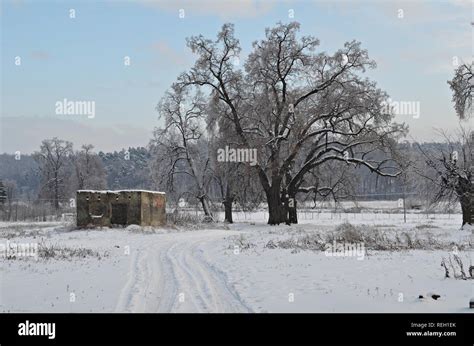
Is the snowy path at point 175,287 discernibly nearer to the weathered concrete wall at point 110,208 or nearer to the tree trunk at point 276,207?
the weathered concrete wall at point 110,208

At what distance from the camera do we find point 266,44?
3994cm

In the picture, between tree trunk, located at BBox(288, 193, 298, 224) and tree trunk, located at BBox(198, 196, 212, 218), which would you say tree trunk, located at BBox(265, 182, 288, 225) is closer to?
tree trunk, located at BBox(288, 193, 298, 224)

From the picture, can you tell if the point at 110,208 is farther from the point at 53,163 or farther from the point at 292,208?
the point at 53,163

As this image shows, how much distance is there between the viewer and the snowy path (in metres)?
10.0

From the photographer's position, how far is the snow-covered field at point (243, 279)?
33.4 feet

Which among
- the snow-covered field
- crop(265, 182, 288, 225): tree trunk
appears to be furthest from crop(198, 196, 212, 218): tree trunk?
the snow-covered field

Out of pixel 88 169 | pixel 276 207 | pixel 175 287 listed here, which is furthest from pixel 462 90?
pixel 88 169

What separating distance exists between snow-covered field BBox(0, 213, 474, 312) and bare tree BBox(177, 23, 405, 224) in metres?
17.8

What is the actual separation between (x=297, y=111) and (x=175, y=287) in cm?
3014

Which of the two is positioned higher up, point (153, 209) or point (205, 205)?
point (153, 209)

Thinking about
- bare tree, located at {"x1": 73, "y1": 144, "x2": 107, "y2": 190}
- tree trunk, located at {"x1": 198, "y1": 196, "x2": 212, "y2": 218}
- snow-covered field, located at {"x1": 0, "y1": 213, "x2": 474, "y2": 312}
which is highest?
bare tree, located at {"x1": 73, "y1": 144, "x2": 107, "y2": 190}

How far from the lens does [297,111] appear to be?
40750mm
